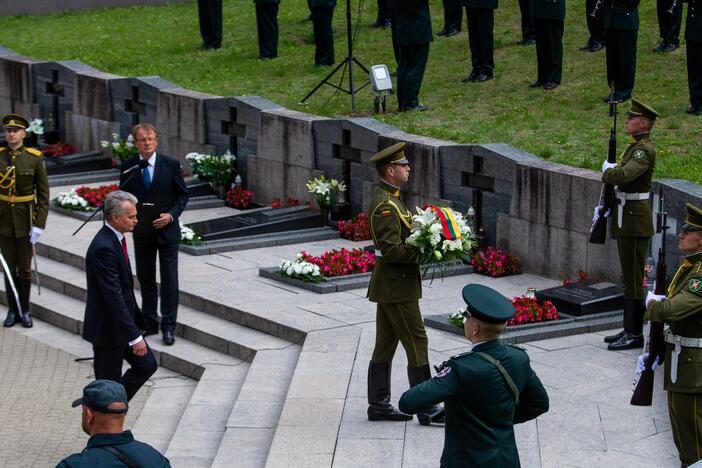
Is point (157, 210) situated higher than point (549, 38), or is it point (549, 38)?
point (549, 38)

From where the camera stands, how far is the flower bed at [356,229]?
52.3 ft

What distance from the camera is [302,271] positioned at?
537 inches

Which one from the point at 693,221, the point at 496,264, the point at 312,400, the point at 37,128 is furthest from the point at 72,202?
the point at 693,221

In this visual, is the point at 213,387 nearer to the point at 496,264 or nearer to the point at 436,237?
the point at 436,237

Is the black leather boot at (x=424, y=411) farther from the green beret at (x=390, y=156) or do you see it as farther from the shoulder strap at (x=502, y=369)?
the shoulder strap at (x=502, y=369)

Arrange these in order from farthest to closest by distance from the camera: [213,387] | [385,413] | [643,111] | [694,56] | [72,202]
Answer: [72,202], [694,56], [213,387], [643,111], [385,413]

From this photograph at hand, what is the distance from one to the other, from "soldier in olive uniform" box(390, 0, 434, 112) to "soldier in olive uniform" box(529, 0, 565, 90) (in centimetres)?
152

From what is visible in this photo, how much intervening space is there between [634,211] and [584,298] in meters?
1.38

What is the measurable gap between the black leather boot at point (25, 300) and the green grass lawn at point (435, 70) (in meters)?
5.58

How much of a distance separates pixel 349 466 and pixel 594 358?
312 cm

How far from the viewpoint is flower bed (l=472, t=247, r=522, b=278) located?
46.3 feet

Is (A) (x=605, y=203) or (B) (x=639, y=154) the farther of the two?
(A) (x=605, y=203)

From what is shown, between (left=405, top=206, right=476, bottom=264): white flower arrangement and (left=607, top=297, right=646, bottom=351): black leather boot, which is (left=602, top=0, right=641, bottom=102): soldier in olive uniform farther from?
(left=405, top=206, right=476, bottom=264): white flower arrangement

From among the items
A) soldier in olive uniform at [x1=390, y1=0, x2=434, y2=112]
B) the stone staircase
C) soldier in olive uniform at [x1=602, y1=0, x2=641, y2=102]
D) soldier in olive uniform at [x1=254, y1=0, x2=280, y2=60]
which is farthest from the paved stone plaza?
soldier in olive uniform at [x1=254, y1=0, x2=280, y2=60]
